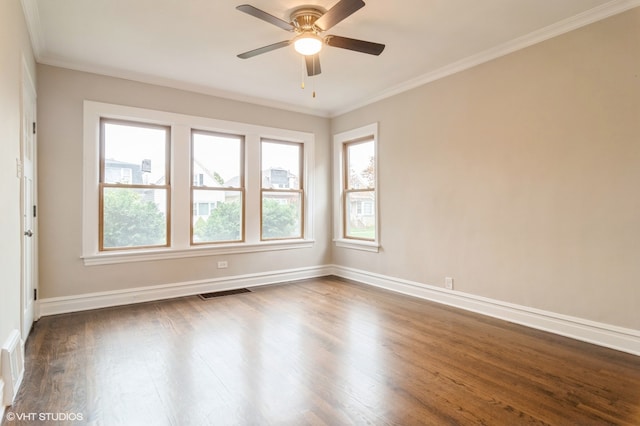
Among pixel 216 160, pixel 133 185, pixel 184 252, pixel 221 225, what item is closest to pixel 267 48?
pixel 216 160

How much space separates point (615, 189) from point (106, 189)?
516 centimetres

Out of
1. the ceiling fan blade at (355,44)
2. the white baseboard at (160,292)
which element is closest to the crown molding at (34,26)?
the ceiling fan blade at (355,44)

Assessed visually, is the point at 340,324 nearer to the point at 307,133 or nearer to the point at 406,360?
the point at 406,360

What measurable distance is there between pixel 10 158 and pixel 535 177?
4.29m

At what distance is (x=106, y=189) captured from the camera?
404 centimetres

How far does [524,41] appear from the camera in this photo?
10.7 ft

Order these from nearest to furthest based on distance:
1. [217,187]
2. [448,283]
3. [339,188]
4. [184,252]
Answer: [448,283], [184,252], [217,187], [339,188]

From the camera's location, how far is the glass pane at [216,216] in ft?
15.4

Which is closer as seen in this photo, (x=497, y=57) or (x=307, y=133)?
(x=497, y=57)

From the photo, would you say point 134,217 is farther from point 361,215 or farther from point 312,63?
point 361,215

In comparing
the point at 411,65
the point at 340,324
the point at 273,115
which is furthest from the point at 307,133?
the point at 340,324

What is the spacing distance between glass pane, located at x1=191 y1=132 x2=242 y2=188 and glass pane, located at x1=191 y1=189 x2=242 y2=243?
0.47ft

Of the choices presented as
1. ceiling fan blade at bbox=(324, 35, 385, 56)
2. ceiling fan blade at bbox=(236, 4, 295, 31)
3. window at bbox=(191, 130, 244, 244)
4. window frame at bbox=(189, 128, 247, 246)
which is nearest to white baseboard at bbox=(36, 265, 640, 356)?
window frame at bbox=(189, 128, 247, 246)

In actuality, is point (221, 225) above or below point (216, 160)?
below
